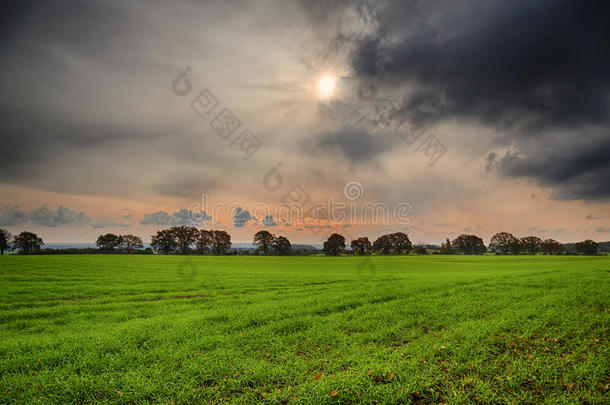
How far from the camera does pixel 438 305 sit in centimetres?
1276

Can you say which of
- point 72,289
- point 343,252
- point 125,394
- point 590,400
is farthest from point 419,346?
point 343,252

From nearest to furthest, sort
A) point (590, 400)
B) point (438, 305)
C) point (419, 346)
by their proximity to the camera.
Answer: point (590, 400) → point (419, 346) → point (438, 305)

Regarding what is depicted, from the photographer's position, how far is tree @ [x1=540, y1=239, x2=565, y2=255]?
164 metres

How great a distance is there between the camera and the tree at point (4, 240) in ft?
368

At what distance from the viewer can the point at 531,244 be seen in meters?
167

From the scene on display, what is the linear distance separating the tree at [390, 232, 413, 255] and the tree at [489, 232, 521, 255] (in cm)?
7281

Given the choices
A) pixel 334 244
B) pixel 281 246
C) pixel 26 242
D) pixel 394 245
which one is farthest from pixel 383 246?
pixel 26 242

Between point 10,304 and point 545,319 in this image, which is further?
point 10,304

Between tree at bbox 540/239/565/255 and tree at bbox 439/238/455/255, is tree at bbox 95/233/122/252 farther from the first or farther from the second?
tree at bbox 540/239/565/255

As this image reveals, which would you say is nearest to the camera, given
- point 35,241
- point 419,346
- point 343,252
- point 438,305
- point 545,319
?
point 419,346

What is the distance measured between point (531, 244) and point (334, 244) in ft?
428

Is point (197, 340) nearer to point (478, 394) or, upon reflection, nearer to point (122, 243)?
point (478, 394)

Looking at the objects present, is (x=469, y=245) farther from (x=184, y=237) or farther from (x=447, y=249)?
(x=184, y=237)

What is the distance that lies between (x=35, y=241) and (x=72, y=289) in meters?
153
